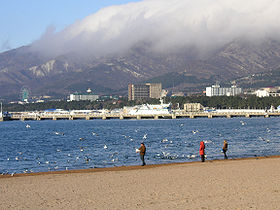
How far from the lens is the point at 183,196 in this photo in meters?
23.8

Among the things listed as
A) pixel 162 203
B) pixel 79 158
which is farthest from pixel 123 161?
pixel 162 203

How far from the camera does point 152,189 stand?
26.1m

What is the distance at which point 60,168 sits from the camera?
1592 inches

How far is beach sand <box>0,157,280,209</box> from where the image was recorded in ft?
73.6

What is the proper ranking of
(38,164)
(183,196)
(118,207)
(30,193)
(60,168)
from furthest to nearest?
(38,164), (60,168), (30,193), (183,196), (118,207)

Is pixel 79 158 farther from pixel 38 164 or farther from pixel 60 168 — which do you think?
pixel 60 168

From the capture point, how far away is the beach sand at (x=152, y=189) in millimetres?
22438

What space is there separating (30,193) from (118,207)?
5507 millimetres

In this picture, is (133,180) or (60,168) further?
(60,168)

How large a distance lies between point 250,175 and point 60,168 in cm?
1571

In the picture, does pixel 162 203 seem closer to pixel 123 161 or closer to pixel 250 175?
pixel 250 175

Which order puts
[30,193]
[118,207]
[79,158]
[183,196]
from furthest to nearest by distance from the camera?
[79,158] → [30,193] → [183,196] → [118,207]

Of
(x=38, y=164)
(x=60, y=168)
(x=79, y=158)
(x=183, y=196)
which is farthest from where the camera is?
(x=79, y=158)

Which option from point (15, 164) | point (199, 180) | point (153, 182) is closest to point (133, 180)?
point (153, 182)
